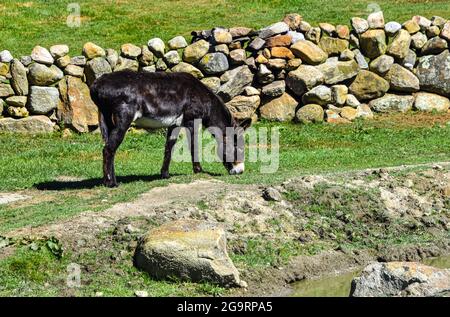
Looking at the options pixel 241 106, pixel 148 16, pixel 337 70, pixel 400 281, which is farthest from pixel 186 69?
pixel 400 281

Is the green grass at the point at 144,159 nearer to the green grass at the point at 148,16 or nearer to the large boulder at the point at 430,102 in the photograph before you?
the large boulder at the point at 430,102

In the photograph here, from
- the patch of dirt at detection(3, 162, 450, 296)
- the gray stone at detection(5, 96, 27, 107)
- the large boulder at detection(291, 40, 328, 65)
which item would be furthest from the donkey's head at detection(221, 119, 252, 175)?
the gray stone at detection(5, 96, 27, 107)

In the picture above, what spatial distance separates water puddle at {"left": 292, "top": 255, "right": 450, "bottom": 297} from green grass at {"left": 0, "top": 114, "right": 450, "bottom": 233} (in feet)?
9.38

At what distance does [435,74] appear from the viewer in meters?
24.0

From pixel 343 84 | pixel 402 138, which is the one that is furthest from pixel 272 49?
pixel 402 138

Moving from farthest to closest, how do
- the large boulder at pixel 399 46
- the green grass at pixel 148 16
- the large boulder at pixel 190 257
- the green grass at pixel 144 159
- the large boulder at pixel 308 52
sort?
1. the green grass at pixel 148 16
2. the large boulder at pixel 399 46
3. the large boulder at pixel 308 52
4. the green grass at pixel 144 159
5. the large boulder at pixel 190 257

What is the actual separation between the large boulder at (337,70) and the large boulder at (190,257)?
1170 cm

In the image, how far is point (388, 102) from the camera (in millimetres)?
23703

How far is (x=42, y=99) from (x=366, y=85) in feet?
26.7

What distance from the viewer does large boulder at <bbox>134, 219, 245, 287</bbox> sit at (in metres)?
11.8

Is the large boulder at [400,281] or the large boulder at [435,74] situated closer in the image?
the large boulder at [400,281]

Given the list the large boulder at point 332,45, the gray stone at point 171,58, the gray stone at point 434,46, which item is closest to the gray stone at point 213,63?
the gray stone at point 171,58

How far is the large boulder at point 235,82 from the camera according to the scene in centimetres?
2267

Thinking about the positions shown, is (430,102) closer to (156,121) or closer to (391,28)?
(391,28)
